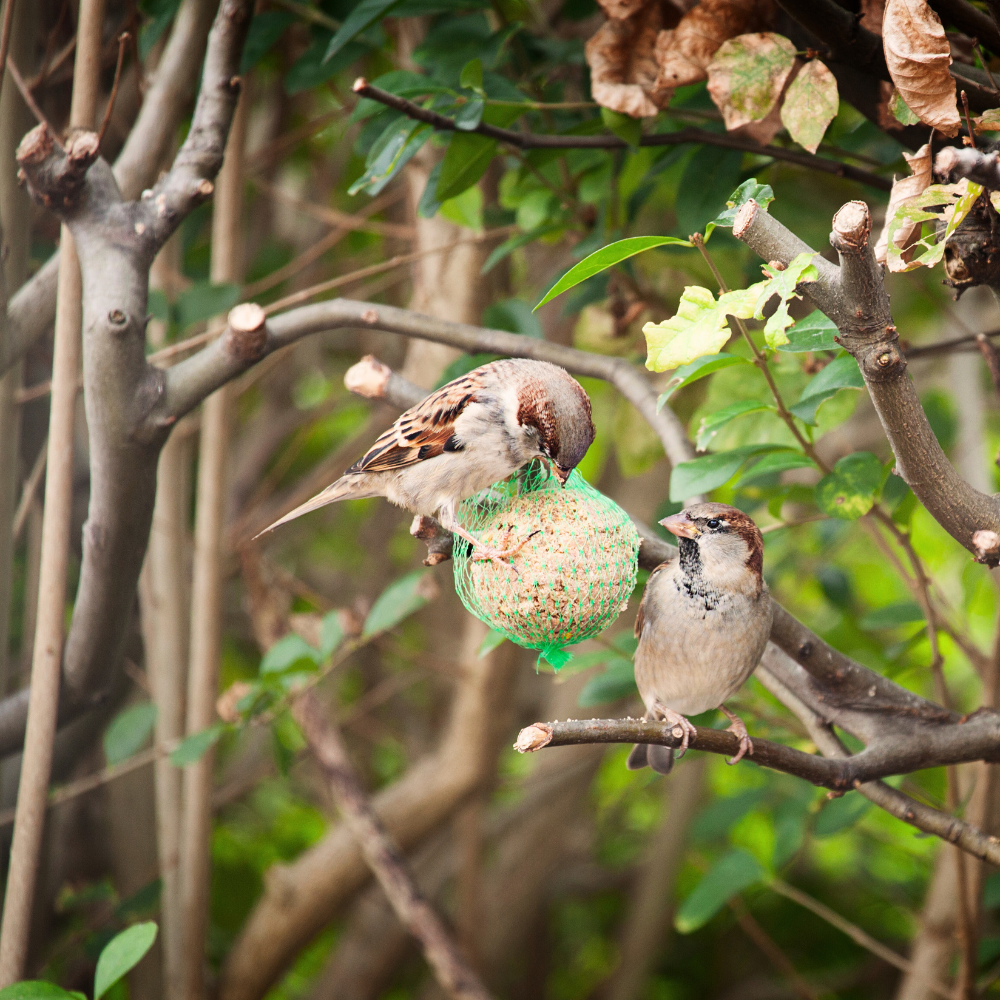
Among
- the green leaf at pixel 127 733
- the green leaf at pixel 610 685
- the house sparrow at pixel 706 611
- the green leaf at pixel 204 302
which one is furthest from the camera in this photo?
the green leaf at pixel 127 733

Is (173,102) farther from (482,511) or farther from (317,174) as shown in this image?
(317,174)

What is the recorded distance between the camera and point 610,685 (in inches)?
81.2

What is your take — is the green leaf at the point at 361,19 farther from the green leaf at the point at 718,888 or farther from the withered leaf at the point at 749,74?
the green leaf at the point at 718,888

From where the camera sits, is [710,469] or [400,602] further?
[400,602]

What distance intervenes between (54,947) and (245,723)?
1369 mm

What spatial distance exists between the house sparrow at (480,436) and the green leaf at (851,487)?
389mm

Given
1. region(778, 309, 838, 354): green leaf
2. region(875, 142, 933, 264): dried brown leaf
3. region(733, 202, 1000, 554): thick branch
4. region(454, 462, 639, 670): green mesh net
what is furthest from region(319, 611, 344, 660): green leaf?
region(875, 142, 933, 264): dried brown leaf

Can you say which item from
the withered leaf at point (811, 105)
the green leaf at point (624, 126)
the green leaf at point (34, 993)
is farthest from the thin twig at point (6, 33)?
the green leaf at point (34, 993)

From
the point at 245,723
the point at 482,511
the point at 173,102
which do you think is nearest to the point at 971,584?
the point at 482,511

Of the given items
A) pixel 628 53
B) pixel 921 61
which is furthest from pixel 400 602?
pixel 921 61

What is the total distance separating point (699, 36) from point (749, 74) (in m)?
0.13

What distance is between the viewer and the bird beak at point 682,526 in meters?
1.67

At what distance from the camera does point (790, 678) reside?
1609 mm

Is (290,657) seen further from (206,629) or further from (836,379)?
(836,379)
